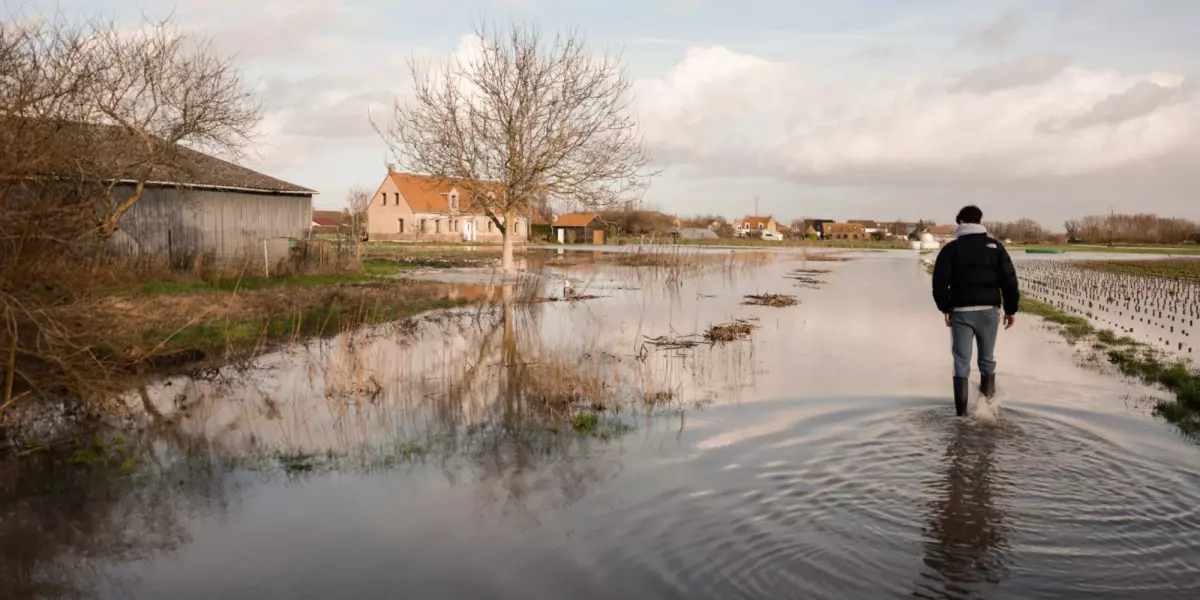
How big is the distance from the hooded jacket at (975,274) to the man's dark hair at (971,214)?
0.35ft

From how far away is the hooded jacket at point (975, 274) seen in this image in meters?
8.57

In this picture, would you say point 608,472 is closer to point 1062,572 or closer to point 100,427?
point 1062,572

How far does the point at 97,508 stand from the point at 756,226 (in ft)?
527

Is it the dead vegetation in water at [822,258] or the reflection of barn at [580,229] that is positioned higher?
the reflection of barn at [580,229]

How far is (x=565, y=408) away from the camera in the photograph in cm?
884

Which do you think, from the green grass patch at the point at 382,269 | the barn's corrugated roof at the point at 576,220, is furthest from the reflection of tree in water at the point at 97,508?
the barn's corrugated roof at the point at 576,220

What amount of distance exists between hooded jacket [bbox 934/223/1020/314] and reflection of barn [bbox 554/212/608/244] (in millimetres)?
81060

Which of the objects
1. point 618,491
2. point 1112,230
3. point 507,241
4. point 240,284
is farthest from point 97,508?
point 1112,230

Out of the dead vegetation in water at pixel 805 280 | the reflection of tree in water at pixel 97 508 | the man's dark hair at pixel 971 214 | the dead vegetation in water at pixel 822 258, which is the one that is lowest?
the reflection of tree in water at pixel 97 508

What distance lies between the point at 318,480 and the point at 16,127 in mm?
4568

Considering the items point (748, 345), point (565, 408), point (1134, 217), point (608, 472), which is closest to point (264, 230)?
point (748, 345)

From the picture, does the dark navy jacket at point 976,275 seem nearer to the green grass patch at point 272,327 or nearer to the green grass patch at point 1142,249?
the green grass patch at point 272,327

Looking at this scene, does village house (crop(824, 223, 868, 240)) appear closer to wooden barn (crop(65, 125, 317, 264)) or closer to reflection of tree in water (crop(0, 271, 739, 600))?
wooden barn (crop(65, 125, 317, 264))

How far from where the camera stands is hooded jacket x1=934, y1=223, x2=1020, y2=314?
28.1ft
